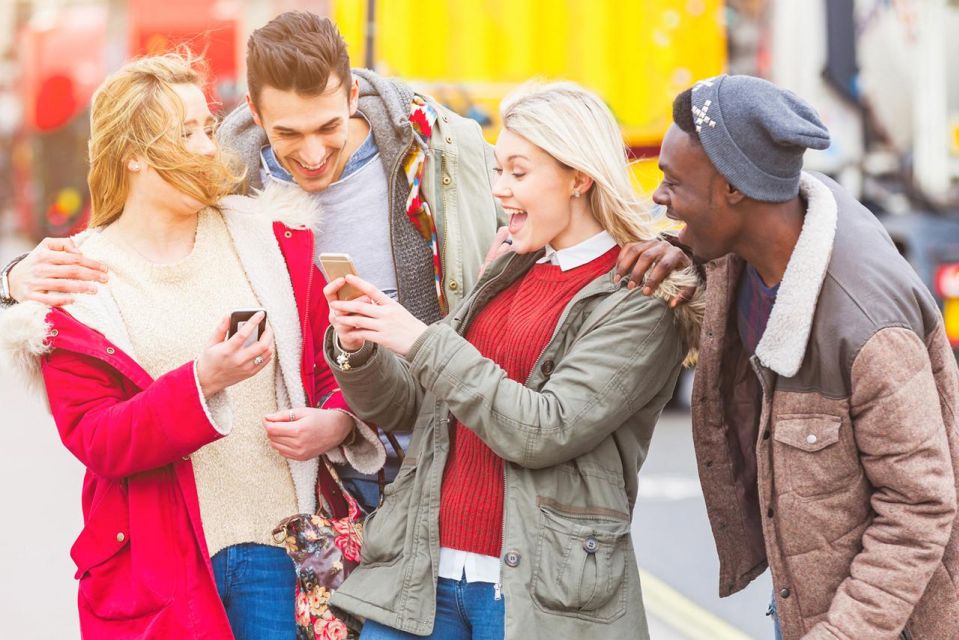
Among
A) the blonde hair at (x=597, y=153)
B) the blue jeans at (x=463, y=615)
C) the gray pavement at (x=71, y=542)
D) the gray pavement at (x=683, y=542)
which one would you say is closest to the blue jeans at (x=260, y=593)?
the blue jeans at (x=463, y=615)

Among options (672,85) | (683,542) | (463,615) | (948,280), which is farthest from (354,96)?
(672,85)

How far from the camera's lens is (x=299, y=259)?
3.13 m

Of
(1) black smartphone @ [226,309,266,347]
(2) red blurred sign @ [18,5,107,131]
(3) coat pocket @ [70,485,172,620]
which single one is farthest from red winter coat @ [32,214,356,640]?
(2) red blurred sign @ [18,5,107,131]

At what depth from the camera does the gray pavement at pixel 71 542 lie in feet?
18.1

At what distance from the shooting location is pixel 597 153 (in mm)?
2832

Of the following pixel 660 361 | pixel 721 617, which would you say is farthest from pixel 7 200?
pixel 660 361

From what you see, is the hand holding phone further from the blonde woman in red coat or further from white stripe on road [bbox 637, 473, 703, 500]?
white stripe on road [bbox 637, 473, 703, 500]

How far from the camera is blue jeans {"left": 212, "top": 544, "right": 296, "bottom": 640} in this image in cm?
295

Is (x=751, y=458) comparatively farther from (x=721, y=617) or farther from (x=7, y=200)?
(x=7, y=200)

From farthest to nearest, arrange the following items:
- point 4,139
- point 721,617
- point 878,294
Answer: point 4,139
point 721,617
point 878,294

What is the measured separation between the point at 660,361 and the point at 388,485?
2.23 feet

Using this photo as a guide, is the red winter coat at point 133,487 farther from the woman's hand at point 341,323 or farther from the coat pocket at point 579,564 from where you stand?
the coat pocket at point 579,564

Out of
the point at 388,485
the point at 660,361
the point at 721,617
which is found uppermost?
the point at 660,361

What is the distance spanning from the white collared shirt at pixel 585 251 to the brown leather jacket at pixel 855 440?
0.48 metres
